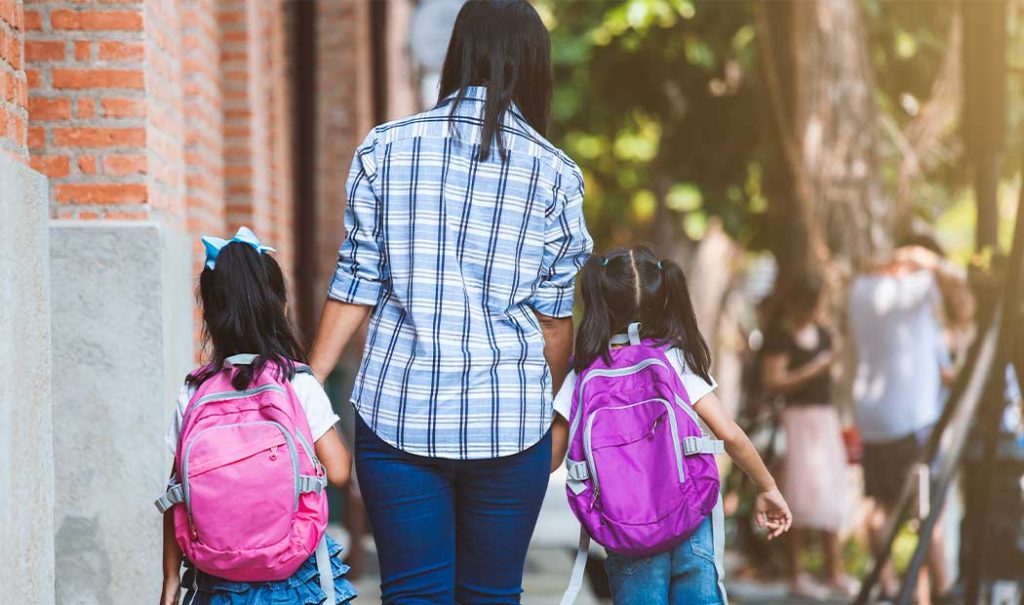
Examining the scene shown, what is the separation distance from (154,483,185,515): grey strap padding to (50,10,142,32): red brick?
6.96 ft

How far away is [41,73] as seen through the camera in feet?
16.9

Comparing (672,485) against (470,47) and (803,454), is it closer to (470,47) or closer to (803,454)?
(470,47)

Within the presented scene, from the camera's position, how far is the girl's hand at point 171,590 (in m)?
3.75

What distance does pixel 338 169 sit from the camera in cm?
1156

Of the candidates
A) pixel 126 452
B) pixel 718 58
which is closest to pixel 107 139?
pixel 126 452

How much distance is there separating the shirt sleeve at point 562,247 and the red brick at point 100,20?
205 centimetres

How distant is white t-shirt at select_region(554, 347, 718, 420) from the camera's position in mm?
4094

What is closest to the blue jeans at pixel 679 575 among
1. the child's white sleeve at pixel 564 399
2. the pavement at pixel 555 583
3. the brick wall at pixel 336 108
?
the child's white sleeve at pixel 564 399

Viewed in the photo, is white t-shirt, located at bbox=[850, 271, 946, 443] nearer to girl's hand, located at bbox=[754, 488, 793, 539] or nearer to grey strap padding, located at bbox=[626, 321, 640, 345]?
girl's hand, located at bbox=[754, 488, 793, 539]

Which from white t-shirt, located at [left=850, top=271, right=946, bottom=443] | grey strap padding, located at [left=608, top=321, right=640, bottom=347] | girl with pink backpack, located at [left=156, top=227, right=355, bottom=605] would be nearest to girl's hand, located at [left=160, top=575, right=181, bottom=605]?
girl with pink backpack, located at [left=156, top=227, right=355, bottom=605]

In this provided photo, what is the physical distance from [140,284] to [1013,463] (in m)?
4.51

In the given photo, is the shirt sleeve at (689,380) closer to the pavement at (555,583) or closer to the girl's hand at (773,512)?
the girl's hand at (773,512)

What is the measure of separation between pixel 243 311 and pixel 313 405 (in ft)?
0.96

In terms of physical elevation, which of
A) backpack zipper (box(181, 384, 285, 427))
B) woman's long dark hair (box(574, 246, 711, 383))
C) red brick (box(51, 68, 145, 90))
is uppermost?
red brick (box(51, 68, 145, 90))
